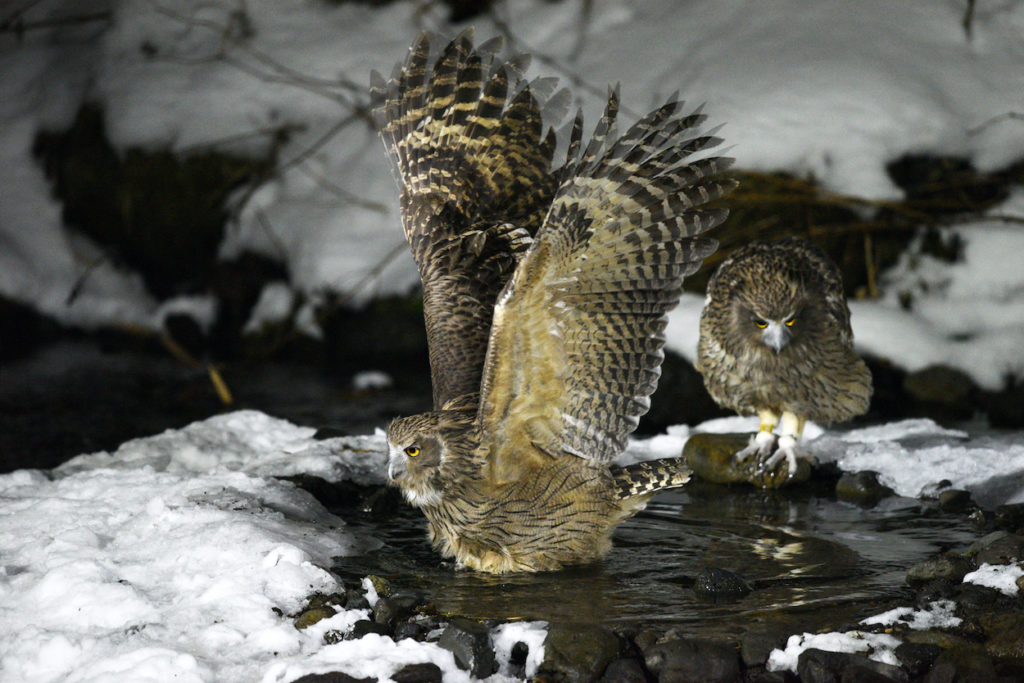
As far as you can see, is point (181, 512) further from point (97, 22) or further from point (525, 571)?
point (97, 22)

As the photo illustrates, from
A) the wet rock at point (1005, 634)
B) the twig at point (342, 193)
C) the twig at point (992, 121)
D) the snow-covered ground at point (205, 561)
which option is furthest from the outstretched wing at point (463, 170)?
the twig at point (992, 121)

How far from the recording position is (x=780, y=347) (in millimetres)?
4945

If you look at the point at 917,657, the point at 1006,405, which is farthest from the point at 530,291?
the point at 1006,405

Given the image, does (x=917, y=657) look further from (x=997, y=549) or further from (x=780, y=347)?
(x=780, y=347)

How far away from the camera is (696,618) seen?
10.8 feet

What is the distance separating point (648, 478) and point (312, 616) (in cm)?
138

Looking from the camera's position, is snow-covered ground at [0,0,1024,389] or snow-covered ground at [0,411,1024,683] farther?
snow-covered ground at [0,0,1024,389]

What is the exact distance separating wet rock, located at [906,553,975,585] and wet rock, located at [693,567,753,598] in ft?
1.76

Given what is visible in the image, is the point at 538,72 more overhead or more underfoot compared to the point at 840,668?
more overhead

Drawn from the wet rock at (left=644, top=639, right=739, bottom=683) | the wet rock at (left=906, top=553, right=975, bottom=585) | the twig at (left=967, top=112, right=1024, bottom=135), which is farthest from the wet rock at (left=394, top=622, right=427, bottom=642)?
the twig at (left=967, top=112, right=1024, bottom=135)

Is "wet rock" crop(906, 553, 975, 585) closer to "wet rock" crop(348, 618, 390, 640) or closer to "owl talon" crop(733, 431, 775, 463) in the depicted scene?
"owl talon" crop(733, 431, 775, 463)

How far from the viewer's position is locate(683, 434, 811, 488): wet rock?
4855 mm

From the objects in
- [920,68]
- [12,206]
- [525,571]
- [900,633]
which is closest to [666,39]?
[920,68]

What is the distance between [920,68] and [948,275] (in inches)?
79.3
